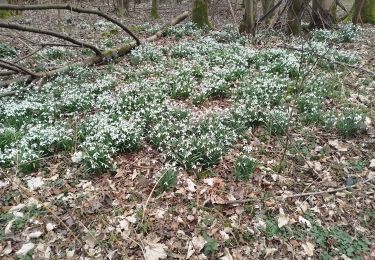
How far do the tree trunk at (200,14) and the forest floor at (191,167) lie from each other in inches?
266

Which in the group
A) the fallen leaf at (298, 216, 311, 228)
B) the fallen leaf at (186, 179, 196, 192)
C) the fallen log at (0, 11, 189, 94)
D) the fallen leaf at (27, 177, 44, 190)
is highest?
the fallen log at (0, 11, 189, 94)

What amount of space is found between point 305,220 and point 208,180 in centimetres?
144

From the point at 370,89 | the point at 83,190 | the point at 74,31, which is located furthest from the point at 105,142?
the point at 74,31

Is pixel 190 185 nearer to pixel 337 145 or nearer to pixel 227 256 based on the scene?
pixel 227 256

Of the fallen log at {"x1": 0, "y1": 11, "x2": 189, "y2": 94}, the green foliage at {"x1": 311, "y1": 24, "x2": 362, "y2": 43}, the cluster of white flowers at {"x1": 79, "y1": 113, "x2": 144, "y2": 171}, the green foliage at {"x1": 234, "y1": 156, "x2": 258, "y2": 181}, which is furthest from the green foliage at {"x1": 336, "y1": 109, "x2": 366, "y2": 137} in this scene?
the fallen log at {"x1": 0, "y1": 11, "x2": 189, "y2": 94}

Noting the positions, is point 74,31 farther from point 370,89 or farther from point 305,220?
point 305,220

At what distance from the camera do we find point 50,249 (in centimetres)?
399

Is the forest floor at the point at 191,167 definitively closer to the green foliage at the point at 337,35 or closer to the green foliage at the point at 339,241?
the green foliage at the point at 339,241

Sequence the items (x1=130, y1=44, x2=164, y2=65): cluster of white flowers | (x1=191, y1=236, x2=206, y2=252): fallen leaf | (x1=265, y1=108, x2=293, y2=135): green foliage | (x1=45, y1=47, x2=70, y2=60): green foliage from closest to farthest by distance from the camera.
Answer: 1. (x1=191, y1=236, x2=206, y2=252): fallen leaf
2. (x1=265, y1=108, x2=293, y2=135): green foliage
3. (x1=130, y1=44, x2=164, y2=65): cluster of white flowers
4. (x1=45, y1=47, x2=70, y2=60): green foliage

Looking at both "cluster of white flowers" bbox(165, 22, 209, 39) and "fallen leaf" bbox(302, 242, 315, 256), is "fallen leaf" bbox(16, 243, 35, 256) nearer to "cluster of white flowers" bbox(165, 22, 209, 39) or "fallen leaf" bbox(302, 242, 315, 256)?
"fallen leaf" bbox(302, 242, 315, 256)

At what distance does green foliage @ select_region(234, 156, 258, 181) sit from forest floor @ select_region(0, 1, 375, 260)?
2 centimetres

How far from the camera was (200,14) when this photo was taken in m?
14.4

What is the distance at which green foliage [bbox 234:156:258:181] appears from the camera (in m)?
4.95

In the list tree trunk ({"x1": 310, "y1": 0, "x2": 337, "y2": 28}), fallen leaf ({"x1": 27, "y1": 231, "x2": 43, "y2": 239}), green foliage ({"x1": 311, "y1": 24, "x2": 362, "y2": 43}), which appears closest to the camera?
fallen leaf ({"x1": 27, "y1": 231, "x2": 43, "y2": 239})
